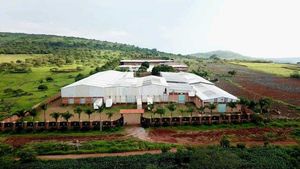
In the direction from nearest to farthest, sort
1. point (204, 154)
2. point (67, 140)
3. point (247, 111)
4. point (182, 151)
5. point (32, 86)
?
point (204, 154)
point (182, 151)
point (67, 140)
point (247, 111)
point (32, 86)

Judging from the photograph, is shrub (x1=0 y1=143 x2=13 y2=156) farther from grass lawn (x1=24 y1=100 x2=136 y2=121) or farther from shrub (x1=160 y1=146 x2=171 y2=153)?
shrub (x1=160 y1=146 x2=171 y2=153)

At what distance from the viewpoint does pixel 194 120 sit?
27969 mm

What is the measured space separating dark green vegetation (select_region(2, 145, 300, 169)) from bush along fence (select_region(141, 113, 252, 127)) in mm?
7786

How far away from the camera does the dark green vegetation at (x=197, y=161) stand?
17156 mm

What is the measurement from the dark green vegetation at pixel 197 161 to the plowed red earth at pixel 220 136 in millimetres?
3363

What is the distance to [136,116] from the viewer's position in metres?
28.0

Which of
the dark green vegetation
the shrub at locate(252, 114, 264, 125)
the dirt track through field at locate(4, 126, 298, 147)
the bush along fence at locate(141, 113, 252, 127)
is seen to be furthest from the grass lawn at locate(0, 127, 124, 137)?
the shrub at locate(252, 114, 264, 125)

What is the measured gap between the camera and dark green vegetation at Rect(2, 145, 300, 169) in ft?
56.3

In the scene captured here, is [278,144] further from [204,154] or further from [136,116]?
[136,116]

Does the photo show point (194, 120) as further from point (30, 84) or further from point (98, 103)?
point (30, 84)

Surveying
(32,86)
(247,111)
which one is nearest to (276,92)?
(247,111)

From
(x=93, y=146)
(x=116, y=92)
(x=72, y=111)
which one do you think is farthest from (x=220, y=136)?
(x=72, y=111)

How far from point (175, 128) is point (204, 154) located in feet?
29.8

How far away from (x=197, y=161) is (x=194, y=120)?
10761 millimetres
